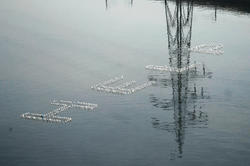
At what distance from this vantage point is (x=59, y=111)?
145 meters

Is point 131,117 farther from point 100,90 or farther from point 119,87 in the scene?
point 119,87

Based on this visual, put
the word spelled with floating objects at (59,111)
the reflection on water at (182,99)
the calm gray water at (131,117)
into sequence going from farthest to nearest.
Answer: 1. the word spelled with floating objects at (59,111)
2. the reflection on water at (182,99)
3. the calm gray water at (131,117)

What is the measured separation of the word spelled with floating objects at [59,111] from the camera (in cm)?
13900

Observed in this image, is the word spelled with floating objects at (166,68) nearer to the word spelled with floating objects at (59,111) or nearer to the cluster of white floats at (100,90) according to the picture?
the cluster of white floats at (100,90)

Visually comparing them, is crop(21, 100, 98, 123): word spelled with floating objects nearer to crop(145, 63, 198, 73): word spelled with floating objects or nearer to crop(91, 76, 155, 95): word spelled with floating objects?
crop(91, 76, 155, 95): word spelled with floating objects

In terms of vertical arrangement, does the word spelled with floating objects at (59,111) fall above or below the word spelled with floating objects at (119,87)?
below

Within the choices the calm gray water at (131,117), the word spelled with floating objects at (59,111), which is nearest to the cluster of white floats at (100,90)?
the word spelled with floating objects at (59,111)

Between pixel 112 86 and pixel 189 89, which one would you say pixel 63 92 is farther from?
pixel 189 89

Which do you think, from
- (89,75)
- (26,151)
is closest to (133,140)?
(26,151)

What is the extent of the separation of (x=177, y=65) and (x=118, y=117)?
5237 centimetres

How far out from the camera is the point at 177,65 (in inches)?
7362

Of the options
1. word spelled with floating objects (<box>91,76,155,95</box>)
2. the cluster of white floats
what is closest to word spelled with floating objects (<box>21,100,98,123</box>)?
the cluster of white floats

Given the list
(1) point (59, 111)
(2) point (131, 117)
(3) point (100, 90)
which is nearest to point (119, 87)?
(3) point (100, 90)

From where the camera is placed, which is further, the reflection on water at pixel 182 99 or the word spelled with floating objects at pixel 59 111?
the word spelled with floating objects at pixel 59 111
